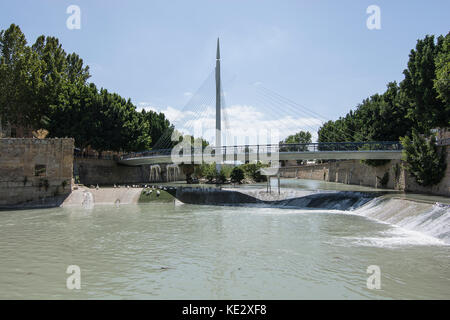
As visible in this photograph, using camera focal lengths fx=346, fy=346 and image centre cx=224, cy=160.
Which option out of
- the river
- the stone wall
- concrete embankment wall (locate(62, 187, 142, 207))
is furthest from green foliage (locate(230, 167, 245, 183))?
the river

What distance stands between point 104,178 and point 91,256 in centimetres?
3932

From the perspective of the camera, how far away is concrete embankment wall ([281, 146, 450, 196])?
28698mm

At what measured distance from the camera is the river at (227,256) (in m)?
8.88

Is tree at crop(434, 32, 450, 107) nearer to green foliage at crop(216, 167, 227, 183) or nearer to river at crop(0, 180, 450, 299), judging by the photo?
river at crop(0, 180, 450, 299)

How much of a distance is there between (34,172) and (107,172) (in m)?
22.1

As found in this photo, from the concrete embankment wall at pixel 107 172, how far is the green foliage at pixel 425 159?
34831 millimetres

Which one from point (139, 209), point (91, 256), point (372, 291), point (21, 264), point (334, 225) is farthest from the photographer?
point (139, 209)

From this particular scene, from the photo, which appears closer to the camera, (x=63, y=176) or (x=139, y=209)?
(x=139, y=209)

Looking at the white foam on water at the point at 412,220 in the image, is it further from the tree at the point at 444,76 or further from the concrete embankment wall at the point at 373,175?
the tree at the point at 444,76

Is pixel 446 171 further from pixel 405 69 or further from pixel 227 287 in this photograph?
pixel 227 287

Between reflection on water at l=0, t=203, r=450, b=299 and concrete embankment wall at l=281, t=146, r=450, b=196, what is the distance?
12781 millimetres
